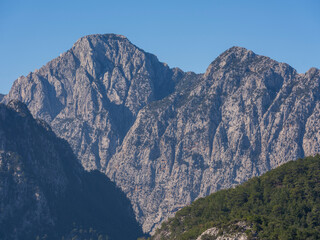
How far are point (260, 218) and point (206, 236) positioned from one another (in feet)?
48.4

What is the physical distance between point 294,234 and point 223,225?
18342mm

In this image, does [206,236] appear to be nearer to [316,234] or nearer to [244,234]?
[244,234]

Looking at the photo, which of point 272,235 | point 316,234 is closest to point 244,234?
point 272,235

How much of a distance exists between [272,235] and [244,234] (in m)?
6.80

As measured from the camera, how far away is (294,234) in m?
177

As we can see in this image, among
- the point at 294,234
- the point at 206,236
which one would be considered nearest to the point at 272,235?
the point at 294,234

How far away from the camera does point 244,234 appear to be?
17588cm

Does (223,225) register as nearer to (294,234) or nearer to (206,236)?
(206,236)

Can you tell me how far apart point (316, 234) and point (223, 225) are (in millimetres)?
23229

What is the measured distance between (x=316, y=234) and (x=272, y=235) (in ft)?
44.0

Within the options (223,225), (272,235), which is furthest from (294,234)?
(223,225)

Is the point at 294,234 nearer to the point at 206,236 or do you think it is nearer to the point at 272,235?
the point at 272,235

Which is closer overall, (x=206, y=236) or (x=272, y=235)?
(x=272, y=235)

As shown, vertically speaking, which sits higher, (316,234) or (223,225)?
(223,225)
